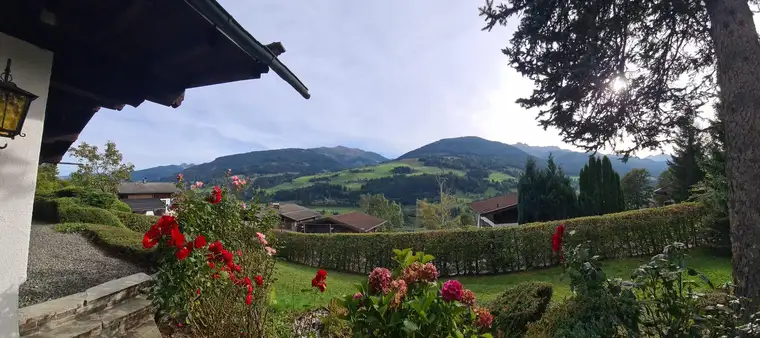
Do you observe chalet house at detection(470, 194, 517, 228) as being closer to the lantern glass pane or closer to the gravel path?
the gravel path

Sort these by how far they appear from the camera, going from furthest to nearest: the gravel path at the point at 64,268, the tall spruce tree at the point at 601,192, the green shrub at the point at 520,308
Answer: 1. the tall spruce tree at the point at 601,192
2. the gravel path at the point at 64,268
3. the green shrub at the point at 520,308

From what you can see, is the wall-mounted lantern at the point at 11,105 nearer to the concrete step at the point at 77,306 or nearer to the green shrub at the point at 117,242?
the concrete step at the point at 77,306

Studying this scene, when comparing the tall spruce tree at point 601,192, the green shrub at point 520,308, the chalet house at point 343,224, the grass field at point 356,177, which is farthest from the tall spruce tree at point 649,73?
the grass field at point 356,177

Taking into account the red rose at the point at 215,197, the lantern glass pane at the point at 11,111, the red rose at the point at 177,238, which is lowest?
the red rose at the point at 177,238

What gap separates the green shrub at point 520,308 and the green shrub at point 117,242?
5.25 metres

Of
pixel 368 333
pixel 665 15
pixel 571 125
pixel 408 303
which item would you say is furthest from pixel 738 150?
pixel 368 333

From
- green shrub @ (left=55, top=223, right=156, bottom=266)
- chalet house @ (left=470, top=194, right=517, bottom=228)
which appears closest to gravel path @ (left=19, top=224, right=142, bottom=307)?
green shrub @ (left=55, top=223, right=156, bottom=266)

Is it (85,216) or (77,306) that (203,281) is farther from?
(85,216)

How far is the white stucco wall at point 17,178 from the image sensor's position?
1.90m

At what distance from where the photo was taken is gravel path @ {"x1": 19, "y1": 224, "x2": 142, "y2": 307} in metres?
4.39

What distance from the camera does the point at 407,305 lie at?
2270 millimetres

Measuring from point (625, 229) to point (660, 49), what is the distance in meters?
7.27

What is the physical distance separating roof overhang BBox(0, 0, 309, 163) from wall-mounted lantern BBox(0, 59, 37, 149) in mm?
297

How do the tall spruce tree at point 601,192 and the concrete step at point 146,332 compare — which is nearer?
the concrete step at point 146,332
